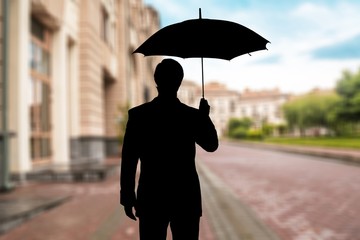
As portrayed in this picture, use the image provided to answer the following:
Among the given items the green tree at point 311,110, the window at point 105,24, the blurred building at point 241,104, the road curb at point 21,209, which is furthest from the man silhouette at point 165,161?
the blurred building at point 241,104

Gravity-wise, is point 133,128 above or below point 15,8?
below

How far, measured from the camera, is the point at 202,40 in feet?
7.98

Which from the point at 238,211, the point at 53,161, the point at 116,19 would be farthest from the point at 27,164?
the point at 116,19

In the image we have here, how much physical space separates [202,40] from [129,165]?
2.79 ft

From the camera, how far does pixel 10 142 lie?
11102mm

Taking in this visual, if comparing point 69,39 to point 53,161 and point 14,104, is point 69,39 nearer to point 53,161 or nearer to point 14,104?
point 53,161

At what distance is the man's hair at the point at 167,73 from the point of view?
2.28 metres

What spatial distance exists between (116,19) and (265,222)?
2201 centimetres

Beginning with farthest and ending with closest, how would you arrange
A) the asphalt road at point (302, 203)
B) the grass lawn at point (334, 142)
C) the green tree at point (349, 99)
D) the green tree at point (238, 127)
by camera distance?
the green tree at point (238, 127) → the green tree at point (349, 99) → the grass lawn at point (334, 142) → the asphalt road at point (302, 203)

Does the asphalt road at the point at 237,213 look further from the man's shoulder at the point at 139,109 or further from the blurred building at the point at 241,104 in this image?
the blurred building at the point at 241,104

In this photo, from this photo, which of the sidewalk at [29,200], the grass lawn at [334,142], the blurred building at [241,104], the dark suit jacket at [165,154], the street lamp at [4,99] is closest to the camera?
the dark suit jacket at [165,154]

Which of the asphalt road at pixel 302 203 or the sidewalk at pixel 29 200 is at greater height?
the sidewalk at pixel 29 200

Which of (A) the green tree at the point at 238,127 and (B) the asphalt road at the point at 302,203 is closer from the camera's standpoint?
(B) the asphalt road at the point at 302,203

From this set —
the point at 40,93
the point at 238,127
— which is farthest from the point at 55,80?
the point at 238,127
